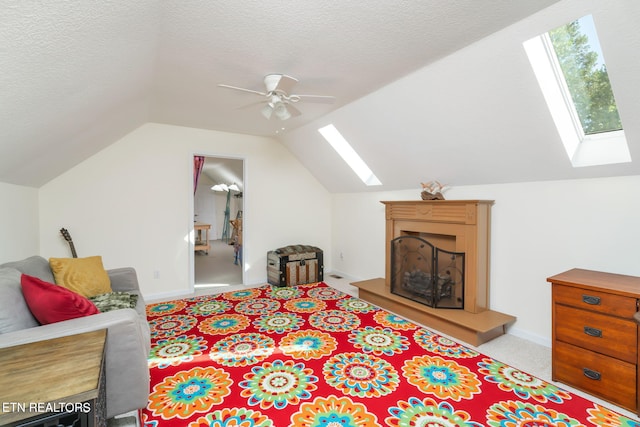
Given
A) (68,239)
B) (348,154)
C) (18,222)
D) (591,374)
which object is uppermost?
(348,154)

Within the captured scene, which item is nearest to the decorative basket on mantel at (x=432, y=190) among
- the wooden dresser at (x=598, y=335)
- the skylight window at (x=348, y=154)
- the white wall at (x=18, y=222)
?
the skylight window at (x=348, y=154)

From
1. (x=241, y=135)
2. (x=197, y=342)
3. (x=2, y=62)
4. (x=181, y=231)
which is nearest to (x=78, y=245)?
(x=181, y=231)

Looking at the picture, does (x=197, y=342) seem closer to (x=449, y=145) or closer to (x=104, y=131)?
(x=104, y=131)

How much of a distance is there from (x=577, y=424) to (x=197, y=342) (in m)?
2.86

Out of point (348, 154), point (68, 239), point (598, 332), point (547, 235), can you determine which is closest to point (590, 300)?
point (598, 332)

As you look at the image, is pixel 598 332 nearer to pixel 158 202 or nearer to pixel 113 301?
pixel 113 301

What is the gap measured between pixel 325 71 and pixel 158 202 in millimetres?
3030

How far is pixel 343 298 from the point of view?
407 centimetres

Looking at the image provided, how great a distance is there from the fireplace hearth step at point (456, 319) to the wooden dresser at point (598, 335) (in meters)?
0.62

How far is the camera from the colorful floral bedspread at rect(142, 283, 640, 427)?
5.95 ft

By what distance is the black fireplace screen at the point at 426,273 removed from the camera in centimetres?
324

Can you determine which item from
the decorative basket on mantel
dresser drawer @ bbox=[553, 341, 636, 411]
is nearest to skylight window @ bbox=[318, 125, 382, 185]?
the decorative basket on mantel

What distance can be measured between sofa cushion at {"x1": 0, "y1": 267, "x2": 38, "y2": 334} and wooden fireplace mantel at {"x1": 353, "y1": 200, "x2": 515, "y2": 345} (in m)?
3.15

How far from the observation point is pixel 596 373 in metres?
1.98
